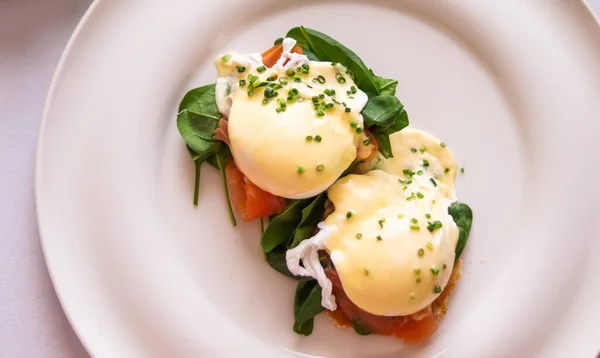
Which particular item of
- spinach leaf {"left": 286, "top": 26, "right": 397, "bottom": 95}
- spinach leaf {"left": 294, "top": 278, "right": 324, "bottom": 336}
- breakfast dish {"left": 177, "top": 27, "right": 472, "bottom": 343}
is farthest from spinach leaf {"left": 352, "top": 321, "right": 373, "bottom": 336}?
spinach leaf {"left": 286, "top": 26, "right": 397, "bottom": 95}

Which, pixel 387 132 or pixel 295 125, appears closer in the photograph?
pixel 295 125

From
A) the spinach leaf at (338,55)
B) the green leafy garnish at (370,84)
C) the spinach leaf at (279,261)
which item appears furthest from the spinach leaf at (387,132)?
the spinach leaf at (279,261)

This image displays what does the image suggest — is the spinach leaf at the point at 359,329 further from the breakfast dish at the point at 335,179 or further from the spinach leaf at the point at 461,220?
the spinach leaf at the point at 461,220

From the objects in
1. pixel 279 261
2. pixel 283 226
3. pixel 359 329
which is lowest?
pixel 359 329

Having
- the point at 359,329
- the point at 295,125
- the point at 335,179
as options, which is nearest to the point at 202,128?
the point at 295,125

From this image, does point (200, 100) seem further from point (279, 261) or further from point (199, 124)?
point (279, 261)

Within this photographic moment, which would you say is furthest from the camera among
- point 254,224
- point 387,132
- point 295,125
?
point 254,224

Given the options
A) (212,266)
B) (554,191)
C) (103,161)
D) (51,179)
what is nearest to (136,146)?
(103,161)

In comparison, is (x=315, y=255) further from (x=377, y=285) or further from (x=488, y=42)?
(x=488, y=42)

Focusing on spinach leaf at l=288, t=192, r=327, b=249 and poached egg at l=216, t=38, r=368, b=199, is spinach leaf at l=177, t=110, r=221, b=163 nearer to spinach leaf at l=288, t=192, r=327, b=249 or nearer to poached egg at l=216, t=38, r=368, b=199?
poached egg at l=216, t=38, r=368, b=199
